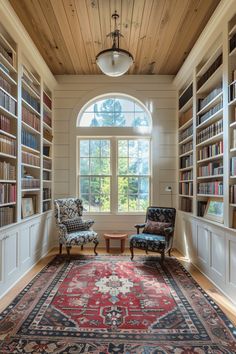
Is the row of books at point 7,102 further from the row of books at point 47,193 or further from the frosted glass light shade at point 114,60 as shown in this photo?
the row of books at point 47,193

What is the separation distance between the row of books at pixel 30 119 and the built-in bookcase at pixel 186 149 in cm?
262

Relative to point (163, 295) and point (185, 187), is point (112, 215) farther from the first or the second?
point (163, 295)

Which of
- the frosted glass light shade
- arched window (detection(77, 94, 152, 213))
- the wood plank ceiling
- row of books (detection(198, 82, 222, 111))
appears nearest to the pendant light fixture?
the frosted glass light shade

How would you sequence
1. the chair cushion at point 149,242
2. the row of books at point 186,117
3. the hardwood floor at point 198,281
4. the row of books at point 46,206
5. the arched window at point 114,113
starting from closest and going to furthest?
the hardwood floor at point 198,281
the chair cushion at point 149,242
the row of books at point 186,117
the row of books at point 46,206
the arched window at point 114,113

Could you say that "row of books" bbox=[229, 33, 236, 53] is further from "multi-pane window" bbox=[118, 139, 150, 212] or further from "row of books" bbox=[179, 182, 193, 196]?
"multi-pane window" bbox=[118, 139, 150, 212]

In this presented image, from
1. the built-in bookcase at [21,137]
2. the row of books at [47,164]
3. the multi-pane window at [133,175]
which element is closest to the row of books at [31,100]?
the built-in bookcase at [21,137]

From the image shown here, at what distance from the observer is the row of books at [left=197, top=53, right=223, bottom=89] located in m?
3.18

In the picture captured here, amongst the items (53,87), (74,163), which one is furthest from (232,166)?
(53,87)

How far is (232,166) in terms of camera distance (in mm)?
2666

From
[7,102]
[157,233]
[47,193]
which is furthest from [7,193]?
[157,233]

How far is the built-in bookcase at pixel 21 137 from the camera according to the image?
293 cm

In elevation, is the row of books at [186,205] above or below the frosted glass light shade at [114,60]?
below

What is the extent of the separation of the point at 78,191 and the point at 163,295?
2.83 m

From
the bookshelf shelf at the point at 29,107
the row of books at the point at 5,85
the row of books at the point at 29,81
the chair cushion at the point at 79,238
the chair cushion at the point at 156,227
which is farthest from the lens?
the chair cushion at the point at 156,227
